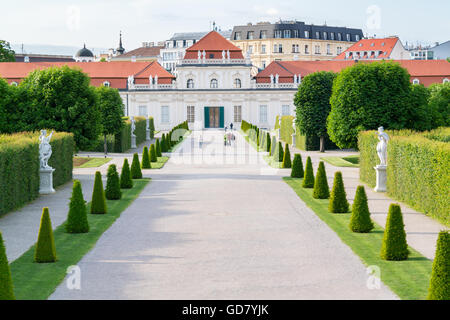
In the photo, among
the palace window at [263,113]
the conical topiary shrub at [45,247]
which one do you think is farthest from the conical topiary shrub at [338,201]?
the palace window at [263,113]

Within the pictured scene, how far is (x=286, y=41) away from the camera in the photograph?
13550 centimetres

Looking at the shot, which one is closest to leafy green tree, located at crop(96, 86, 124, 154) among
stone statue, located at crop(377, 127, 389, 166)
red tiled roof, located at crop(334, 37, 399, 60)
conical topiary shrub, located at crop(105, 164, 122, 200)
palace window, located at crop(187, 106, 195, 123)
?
conical topiary shrub, located at crop(105, 164, 122, 200)

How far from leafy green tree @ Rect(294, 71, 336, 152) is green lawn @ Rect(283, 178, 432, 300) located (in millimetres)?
24643

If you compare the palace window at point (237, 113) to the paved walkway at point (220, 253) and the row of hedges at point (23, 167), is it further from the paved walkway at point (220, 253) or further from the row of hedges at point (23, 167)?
the paved walkway at point (220, 253)

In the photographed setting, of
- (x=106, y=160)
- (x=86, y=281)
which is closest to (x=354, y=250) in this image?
(x=86, y=281)

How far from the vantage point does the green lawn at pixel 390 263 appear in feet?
35.9

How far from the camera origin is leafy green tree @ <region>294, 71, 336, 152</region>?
42.6m

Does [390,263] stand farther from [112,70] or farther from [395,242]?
[112,70]

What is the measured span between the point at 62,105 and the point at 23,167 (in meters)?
10.9

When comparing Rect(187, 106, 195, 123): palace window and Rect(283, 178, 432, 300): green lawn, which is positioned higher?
Rect(187, 106, 195, 123): palace window

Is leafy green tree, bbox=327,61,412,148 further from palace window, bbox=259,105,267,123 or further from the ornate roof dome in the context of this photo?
the ornate roof dome

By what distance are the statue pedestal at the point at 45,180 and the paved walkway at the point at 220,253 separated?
3.45 meters

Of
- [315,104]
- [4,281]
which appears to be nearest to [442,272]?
[4,281]
